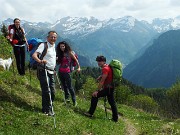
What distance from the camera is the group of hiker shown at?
15.1 metres

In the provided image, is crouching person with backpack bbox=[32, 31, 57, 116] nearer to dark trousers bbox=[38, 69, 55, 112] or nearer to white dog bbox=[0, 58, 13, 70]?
dark trousers bbox=[38, 69, 55, 112]

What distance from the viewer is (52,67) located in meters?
15.5

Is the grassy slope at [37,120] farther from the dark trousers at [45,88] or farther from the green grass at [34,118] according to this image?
the dark trousers at [45,88]

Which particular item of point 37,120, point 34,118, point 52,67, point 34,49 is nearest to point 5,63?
point 34,49

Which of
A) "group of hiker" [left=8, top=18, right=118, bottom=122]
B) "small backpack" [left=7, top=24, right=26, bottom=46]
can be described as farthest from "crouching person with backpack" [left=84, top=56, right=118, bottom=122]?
"small backpack" [left=7, top=24, right=26, bottom=46]

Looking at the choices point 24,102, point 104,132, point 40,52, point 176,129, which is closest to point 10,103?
point 24,102

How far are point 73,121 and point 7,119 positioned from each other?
3.99 meters

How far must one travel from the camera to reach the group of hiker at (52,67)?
595 inches

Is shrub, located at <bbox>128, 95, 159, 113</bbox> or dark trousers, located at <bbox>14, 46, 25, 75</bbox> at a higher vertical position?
dark trousers, located at <bbox>14, 46, 25, 75</bbox>

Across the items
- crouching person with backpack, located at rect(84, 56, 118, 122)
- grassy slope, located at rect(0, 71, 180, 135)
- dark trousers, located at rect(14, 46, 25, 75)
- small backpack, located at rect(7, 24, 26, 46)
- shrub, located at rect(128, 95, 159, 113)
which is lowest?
shrub, located at rect(128, 95, 159, 113)

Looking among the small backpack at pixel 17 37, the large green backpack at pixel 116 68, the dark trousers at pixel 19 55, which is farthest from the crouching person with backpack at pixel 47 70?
the dark trousers at pixel 19 55

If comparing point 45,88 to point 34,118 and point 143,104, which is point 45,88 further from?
point 143,104

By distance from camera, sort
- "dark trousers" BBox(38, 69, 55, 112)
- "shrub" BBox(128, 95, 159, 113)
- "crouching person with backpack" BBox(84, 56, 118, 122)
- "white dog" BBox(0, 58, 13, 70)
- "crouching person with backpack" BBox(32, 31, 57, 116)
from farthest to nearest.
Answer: "shrub" BBox(128, 95, 159, 113) < "white dog" BBox(0, 58, 13, 70) < "crouching person with backpack" BBox(84, 56, 118, 122) < "dark trousers" BBox(38, 69, 55, 112) < "crouching person with backpack" BBox(32, 31, 57, 116)

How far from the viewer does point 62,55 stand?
19.0 m
